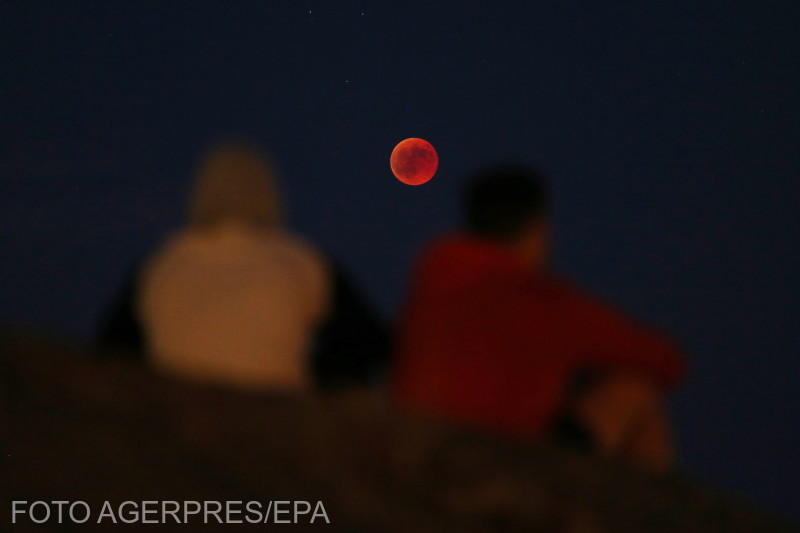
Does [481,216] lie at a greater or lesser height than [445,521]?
greater

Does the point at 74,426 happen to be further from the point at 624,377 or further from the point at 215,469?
the point at 624,377

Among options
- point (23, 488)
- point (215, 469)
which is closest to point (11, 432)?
point (23, 488)

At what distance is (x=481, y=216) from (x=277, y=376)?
651mm

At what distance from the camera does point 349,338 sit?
105 inches

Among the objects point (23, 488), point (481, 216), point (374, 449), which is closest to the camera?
point (23, 488)

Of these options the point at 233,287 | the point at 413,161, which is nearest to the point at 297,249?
the point at 233,287

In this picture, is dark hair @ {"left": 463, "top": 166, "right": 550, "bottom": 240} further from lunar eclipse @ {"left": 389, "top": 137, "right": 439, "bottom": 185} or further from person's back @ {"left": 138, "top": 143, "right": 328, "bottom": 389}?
lunar eclipse @ {"left": 389, "top": 137, "right": 439, "bottom": 185}

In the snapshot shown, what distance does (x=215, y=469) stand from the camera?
2.02 meters

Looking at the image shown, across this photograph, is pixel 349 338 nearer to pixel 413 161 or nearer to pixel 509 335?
pixel 509 335

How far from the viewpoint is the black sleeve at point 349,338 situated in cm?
267

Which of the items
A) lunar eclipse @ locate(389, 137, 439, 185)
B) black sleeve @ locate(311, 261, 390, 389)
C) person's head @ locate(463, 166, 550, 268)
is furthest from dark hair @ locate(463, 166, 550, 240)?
lunar eclipse @ locate(389, 137, 439, 185)

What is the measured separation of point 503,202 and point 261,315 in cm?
65

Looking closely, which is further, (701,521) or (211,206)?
(211,206)


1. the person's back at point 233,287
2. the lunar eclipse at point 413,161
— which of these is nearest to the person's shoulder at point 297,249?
the person's back at point 233,287
